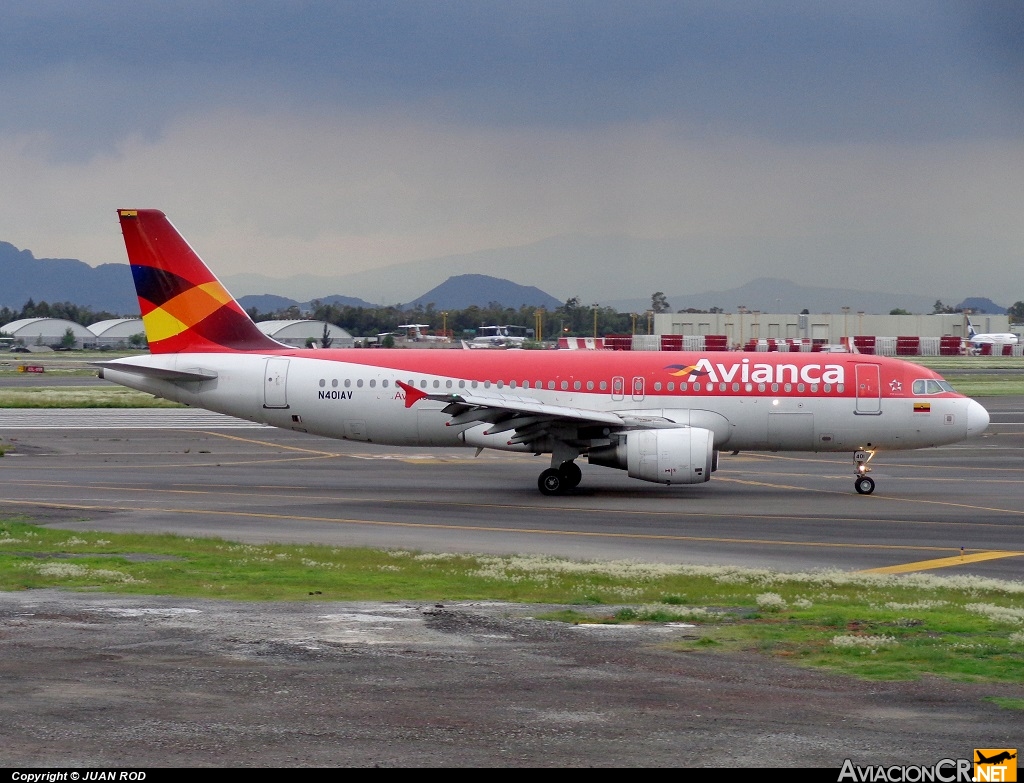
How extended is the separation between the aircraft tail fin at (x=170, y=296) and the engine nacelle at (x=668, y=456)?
12103 millimetres

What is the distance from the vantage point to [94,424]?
51.8 meters

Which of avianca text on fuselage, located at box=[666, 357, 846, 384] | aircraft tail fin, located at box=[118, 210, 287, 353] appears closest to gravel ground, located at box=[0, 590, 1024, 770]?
avianca text on fuselage, located at box=[666, 357, 846, 384]

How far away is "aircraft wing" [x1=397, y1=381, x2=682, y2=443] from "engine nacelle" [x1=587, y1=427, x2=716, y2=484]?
79 cm

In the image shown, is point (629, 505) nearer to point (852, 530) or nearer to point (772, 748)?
point (852, 530)

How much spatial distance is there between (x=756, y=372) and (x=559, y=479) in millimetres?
6477

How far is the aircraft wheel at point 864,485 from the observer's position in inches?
1294

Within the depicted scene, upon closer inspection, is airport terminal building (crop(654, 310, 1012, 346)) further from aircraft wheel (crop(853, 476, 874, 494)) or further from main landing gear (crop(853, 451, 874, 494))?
aircraft wheel (crop(853, 476, 874, 494))

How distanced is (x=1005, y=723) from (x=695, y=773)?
3.37m

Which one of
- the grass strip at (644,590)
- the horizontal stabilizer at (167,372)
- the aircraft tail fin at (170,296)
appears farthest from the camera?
the aircraft tail fin at (170,296)

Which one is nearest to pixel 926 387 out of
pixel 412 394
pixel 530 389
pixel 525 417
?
pixel 530 389

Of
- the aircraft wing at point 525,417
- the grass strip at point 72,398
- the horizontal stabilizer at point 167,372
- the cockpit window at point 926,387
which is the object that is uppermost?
the cockpit window at point 926,387

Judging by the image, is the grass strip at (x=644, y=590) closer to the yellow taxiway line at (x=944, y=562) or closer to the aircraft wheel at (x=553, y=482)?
the yellow taxiway line at (x=944, y=562)

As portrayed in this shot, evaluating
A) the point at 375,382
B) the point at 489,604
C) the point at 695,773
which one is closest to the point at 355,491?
the point at 375,382

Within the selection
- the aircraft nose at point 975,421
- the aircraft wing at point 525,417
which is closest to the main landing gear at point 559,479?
the aircraft wing at point 525,417
